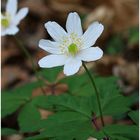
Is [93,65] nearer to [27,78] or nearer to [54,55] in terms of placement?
[27,78]

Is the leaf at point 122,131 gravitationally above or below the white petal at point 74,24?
below

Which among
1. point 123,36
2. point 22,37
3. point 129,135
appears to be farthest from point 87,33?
point 22,37

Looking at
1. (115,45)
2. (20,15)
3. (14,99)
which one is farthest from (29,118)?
(115,45)

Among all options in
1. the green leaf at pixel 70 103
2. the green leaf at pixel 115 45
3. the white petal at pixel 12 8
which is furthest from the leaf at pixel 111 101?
the green leaf at pixel 115 45

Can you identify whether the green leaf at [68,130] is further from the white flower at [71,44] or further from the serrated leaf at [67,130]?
the white flower at [71,44]

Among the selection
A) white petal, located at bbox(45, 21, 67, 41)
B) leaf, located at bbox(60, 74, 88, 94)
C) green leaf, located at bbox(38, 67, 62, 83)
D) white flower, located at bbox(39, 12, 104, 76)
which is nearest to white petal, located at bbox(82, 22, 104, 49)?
white flower, located at bbox(39, 12, 104, 76)
